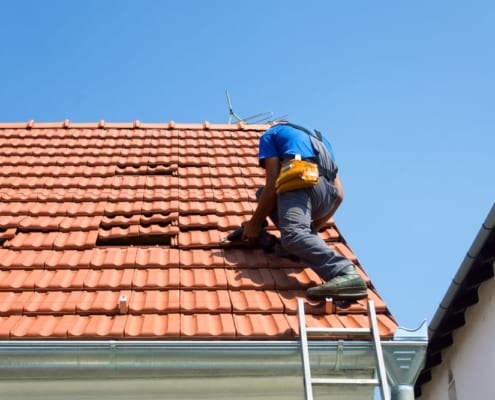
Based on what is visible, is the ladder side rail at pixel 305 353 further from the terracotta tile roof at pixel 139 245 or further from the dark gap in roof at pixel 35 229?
the dark gap in roof at pixel 35 229

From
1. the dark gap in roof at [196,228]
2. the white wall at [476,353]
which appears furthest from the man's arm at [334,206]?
the white wall at [476,353]

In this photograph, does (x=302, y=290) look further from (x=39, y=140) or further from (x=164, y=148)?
(x=39, y=140)

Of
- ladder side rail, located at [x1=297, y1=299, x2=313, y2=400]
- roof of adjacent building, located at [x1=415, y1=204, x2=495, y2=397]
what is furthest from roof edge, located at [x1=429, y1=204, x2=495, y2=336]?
ladder side rail, located at [x1=297, y1=299, x2=313, y2=400]

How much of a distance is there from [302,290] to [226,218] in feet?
4.06

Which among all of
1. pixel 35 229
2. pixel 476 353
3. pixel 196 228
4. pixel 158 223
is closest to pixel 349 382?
pixel 196 228

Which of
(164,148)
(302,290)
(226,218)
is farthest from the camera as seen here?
(164,148)

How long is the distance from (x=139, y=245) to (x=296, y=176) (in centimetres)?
133

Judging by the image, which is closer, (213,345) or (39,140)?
(213,345)

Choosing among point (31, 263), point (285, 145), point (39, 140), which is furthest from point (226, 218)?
point (39, 140)

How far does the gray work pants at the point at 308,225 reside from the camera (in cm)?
454

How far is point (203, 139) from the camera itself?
7684 mm

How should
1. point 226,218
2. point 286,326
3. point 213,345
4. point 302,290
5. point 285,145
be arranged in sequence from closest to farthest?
point 213,345
point 286,326
point 302,290
point 285,145
point 226,218

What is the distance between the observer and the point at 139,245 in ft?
17.7

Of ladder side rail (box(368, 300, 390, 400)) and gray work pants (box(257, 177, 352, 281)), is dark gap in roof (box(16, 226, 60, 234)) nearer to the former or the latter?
gray work pants (box(257, 177, 352, 281))
